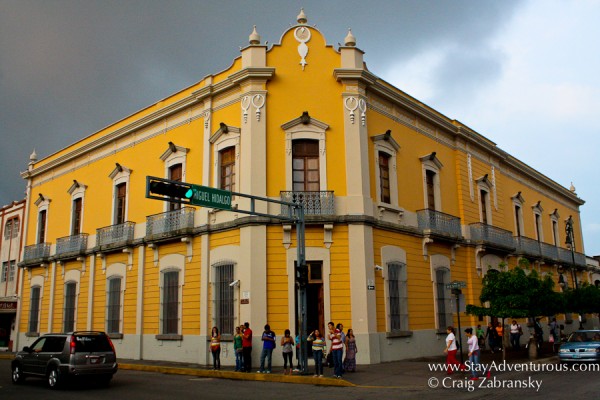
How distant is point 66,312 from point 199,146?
12.7 meters

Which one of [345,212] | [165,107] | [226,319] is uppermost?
[165,107]

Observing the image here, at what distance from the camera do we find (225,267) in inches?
829

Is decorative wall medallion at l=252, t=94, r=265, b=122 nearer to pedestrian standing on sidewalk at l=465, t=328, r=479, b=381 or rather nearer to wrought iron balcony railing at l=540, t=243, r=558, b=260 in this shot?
pedestrian standing on sidewalk at l=465, t=328, r=479, b=381

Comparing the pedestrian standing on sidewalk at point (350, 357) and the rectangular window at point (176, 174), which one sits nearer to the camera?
the pedestrian standing on sidewalk at point (350, 357)

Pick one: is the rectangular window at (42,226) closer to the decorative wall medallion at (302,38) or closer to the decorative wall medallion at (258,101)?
the decorative wall medallion at (258,101)

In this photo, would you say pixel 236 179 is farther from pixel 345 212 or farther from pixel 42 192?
pixel 42 192

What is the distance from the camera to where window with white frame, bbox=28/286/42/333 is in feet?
103

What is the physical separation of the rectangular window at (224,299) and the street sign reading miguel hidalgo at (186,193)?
18.2 feet

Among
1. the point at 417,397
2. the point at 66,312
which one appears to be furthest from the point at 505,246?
the point at 66,312

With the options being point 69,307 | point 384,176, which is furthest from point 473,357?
point 69,307

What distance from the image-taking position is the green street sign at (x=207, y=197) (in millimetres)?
14927

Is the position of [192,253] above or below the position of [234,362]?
above

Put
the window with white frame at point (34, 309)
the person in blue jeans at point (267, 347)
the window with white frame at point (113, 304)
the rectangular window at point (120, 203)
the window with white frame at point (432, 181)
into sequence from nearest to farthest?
the person in blue jeans at point (267, 347), the window with white frame at point (432, 181), the window with white frame at point (113, 304), the rectangular window at point (120, 203), the window with white frame at point (34, 309)

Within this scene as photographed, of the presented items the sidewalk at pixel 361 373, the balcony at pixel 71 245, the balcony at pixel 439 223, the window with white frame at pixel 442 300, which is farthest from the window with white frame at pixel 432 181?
the balcony at pixel 71 245
